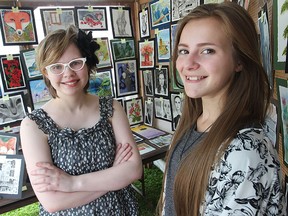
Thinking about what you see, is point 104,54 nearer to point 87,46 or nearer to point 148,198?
point 87,46

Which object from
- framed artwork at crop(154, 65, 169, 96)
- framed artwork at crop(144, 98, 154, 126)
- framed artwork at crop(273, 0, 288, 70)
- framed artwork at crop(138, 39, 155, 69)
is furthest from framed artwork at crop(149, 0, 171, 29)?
framed artwork at crop(273, 0, 288, 70)

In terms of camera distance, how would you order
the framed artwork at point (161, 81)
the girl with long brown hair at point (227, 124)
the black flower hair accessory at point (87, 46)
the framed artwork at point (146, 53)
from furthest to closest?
the framed artwork at point (146, 53)
the framed artwork at point (161, 81)
the black flower hair accessory at point (87, 46)
the girl with long brown hair at point (227, 124)

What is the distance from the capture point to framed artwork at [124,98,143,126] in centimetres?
285

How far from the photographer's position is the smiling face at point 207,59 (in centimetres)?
72

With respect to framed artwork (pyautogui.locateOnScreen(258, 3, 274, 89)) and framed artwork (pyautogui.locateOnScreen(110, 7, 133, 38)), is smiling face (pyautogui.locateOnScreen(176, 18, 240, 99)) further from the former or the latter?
framed artwork (pyautogui.locateOnScreen(110, 7, 133, 38))

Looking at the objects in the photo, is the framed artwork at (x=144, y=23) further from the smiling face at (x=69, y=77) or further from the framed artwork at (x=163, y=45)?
the smiling face at (x=69, y=77)

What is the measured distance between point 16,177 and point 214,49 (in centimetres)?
141

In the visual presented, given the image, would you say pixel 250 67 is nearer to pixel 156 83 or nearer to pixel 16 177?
pixel 16 177

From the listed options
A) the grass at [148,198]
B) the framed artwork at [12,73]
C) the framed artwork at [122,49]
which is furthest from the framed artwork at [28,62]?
the grass at [148,198]

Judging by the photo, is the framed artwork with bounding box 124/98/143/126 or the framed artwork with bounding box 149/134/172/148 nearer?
the framed artwork with bounding box 149/134/172/148

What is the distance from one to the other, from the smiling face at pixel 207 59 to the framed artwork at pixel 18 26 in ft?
5.92

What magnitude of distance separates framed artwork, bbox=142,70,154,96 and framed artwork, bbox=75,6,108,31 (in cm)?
65

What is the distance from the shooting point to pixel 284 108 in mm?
975

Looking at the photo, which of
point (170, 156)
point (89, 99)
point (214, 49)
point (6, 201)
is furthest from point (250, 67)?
point (6, 201)
